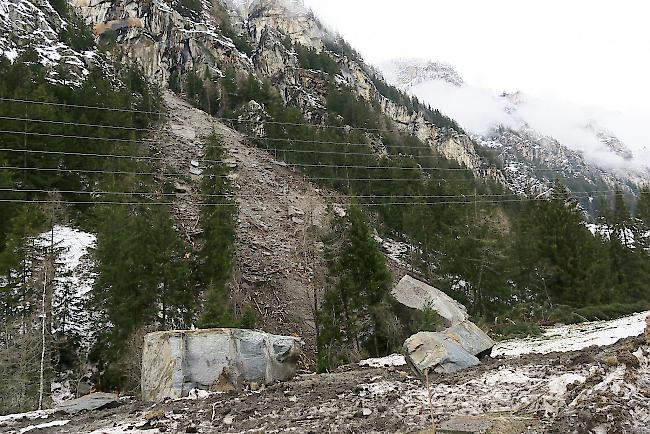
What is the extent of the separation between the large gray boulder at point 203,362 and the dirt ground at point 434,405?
1.63 feet

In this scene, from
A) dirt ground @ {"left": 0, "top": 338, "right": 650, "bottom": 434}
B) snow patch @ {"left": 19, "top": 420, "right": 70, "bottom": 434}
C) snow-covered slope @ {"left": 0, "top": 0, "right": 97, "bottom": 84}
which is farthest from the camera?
snow-covered slope @ {"left": 0, "top": 0, "right": 97, "bottom": 84}

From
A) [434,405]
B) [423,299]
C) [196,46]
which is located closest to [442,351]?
[434,405]

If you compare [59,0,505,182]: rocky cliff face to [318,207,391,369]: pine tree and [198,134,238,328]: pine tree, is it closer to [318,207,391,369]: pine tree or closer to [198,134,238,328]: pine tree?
[198,134,238,328]: pine tree

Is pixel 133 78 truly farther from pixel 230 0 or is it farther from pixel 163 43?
pixel 230 0

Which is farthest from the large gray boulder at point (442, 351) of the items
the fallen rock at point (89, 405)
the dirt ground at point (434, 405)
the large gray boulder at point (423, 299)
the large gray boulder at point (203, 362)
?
the large gray boulder at point (423, 299)

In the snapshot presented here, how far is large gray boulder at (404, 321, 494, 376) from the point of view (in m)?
10.1

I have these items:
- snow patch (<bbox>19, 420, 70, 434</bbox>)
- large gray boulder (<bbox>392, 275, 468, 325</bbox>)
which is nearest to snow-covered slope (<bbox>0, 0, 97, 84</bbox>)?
large gray boulder (<bbox>392, 275, 468, 325</bbox>)

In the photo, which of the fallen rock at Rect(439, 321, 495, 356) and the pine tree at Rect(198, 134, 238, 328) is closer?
the fallen rock at Rect(439, 321, 495, 356)

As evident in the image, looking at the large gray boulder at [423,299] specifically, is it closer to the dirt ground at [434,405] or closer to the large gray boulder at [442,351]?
the large gray boulder at [442,351]

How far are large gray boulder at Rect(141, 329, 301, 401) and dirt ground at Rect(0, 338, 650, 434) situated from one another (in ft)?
1.63

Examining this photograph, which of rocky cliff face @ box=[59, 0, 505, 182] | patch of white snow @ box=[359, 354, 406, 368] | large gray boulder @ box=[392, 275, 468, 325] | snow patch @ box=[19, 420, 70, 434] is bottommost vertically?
patch of white snow @ box=[359, 354, 406, 368]

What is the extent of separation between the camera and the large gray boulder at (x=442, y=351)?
10.1 m

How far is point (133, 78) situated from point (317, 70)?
150 feet

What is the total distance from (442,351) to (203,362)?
5236mm
